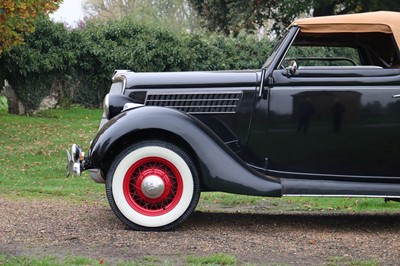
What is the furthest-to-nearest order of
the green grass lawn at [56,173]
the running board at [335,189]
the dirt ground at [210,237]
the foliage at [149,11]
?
the foliage at [149,11]
the green grass lawn at [56,173]
the running board at [335,189]
the dirt ground at [210,237]

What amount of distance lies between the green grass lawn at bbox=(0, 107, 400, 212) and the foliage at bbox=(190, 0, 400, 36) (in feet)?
30.5

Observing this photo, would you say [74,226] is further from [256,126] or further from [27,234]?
[256,126]

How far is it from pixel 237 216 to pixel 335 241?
1.65m

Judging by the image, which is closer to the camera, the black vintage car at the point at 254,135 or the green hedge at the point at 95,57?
the black vintage car at the point at 254,135

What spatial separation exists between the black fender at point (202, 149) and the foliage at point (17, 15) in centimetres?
991

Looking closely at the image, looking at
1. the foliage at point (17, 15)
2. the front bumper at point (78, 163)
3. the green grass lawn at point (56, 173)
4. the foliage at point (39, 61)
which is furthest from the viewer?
the foliage at point (39, 61)

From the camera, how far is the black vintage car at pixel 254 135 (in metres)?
6.79

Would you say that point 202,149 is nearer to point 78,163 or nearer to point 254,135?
point 254,135

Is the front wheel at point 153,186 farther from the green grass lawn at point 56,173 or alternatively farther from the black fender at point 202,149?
the green grass lawn at point 56,173

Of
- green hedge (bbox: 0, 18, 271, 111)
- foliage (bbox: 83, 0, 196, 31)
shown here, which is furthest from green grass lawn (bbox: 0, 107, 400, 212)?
foliage (bbox: 83, 0, 196, 31)

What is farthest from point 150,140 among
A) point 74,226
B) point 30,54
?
point 30,54

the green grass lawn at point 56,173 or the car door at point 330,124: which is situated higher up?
the car door at point 330,124

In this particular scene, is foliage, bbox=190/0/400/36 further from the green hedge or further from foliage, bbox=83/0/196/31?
foliage, bbox=83/0/196/31

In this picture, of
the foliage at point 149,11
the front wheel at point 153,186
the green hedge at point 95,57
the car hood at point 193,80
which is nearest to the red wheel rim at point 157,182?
the front wheel at point 153,186
